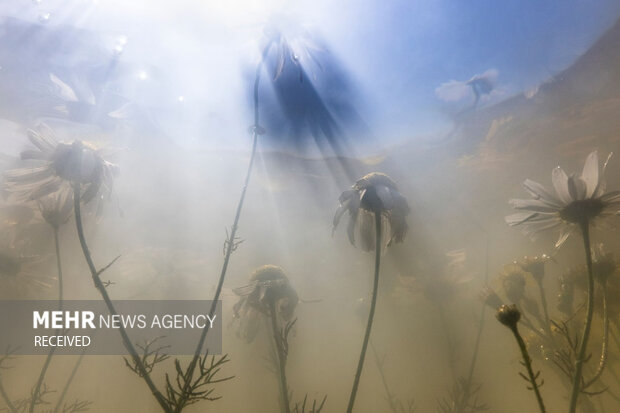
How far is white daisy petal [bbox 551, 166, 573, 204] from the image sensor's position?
65.0 inches

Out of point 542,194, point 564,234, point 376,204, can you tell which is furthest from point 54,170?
point 564,234

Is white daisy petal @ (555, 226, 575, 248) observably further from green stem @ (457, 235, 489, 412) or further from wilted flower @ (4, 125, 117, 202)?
wilted flower @ (4, 125, 117, 202)

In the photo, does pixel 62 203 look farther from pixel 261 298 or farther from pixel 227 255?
pixel 261 298

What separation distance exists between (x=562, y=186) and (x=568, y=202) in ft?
0.29

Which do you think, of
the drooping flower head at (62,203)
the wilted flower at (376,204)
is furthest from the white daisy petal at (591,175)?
the drooping flower head at (62,203)

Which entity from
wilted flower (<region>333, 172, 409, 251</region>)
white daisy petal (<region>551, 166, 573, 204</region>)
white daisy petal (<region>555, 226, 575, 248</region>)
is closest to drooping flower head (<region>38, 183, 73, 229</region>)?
wilted flower (<region>333, 172, 409, 251</region>)

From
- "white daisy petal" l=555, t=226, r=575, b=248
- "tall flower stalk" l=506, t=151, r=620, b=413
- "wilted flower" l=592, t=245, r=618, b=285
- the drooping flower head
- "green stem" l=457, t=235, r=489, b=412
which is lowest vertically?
"green stem" l=457, t=235, r=489, b=412

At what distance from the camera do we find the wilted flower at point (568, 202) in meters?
1.57

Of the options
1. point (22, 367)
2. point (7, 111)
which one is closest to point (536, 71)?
point (7, 111)

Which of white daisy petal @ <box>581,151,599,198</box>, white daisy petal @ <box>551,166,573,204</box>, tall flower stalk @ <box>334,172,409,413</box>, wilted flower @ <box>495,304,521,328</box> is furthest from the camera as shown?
tall flower stalk @ <box>334,172,409,413</box>

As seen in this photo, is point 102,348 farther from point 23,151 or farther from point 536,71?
point 536,71

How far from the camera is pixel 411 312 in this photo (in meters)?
5.82

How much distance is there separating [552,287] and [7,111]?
8.60 m

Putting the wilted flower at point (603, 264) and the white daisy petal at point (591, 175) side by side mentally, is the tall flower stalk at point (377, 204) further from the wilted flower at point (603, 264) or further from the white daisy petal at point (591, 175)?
the wilted flower at point (603, 264)
